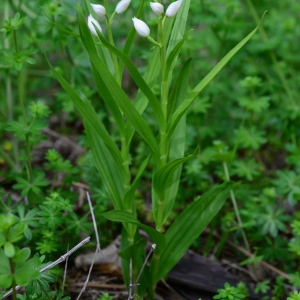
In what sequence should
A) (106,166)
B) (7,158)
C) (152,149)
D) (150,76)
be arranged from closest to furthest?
(152,149) → (150,76) → (106,166) → (7,158)

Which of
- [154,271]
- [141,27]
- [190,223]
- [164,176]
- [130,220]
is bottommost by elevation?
[154,271]

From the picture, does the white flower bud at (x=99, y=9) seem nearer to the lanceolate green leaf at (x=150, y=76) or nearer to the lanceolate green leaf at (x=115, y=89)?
the lanceolate green leaf at (x=115, y=89)

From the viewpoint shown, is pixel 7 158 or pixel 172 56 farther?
pixel 7 158

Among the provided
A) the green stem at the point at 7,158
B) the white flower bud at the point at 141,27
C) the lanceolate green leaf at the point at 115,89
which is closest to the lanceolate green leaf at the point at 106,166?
the lanceolate green leaf at the point at 115,89

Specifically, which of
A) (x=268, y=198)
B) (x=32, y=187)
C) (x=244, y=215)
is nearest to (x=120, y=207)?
(x=32, y=187)

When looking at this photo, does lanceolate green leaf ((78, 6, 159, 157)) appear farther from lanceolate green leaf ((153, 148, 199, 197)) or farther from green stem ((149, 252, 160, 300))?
green stem ((149, 252, 160, 300))

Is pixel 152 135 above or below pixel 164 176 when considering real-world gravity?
above

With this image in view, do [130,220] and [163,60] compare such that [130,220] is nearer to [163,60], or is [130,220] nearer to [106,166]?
[106,166]

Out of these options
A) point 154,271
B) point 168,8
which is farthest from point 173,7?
point 154,271
